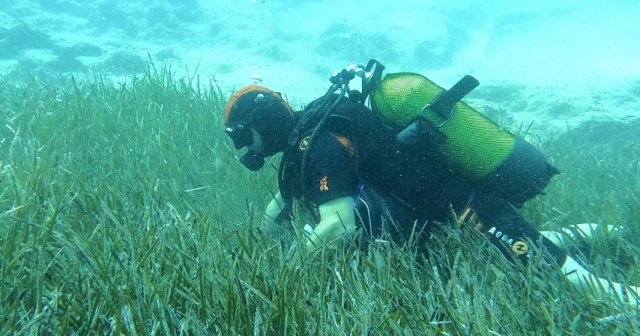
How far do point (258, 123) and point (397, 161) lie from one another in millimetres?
1014

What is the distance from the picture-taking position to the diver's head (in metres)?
2.55

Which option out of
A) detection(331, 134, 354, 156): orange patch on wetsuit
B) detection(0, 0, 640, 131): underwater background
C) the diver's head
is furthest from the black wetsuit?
detection(0, 0, 640, 131): underwater background

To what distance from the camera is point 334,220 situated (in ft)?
7.24

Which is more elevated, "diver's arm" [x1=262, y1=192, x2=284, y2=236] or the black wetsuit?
the black wetsuit

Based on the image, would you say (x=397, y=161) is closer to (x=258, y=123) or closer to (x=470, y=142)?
(x=470, y=142)

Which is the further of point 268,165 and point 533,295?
point 268,165

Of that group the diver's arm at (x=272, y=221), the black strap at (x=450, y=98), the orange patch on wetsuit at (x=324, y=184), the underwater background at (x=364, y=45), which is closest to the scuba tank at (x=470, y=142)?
the black strap at (x=450, y=98)

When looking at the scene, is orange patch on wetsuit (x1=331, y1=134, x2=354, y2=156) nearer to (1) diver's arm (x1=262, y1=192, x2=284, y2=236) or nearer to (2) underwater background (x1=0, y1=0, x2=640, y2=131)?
(1) diver's arm (x1=262, y1=192, x2=284, y2=236)

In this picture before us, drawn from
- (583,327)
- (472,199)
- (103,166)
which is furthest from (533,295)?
(103,166)

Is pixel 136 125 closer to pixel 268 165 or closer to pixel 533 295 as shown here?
pixel 268 165

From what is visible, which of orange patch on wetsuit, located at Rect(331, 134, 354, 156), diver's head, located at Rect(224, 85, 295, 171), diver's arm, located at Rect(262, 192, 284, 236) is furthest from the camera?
diver's arm, located at Rect(262, 192, 284, 236)

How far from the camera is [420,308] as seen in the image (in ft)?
5.38

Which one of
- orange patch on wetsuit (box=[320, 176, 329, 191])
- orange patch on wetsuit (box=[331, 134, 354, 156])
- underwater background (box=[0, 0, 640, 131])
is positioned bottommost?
underwater background (box=[0, 0, 640, 131])

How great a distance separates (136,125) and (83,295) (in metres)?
3.96
